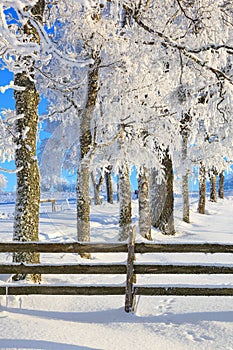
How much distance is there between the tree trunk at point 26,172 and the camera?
6.65 meters

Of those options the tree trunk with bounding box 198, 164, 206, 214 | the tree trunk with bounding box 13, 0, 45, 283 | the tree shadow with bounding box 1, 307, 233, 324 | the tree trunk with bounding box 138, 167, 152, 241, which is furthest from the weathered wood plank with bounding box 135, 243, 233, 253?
the tree trunk with bounding box 198, 164, 206, 214

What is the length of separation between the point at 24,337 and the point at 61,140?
10.5 metres

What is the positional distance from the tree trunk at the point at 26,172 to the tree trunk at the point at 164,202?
9861 millimetres

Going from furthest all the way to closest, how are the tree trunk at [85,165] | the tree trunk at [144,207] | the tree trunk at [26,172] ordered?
the tree trunk at [144,207]
the tree trunk at [85,165]
the tree trunk at [26,172]

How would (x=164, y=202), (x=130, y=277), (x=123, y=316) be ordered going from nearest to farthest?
(x=123, y=316) → (x=130, y=277) → (x=164, y=202)

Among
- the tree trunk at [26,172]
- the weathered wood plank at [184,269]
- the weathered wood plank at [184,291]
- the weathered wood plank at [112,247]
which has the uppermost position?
the tree trunk at [26,172]

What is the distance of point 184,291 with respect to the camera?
5.85m

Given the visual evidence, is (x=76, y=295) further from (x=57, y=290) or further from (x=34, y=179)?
(x=34, y=179)

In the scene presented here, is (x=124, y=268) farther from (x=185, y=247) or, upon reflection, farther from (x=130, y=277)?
(x=185, y=247)

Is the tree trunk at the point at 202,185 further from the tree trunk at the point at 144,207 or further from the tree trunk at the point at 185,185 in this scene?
the tree trunk at the point at 144,207

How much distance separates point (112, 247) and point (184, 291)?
4.49ft

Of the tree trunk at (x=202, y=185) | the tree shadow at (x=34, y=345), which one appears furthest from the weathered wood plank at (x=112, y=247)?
the tree trunk at (x=202, y=185)

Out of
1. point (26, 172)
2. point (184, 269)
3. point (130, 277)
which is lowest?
point (130, 277)

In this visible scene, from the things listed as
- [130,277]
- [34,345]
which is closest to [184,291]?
[130,277]
